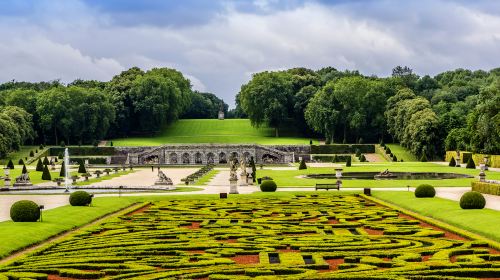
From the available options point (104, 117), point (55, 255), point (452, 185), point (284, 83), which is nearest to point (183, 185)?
point (452, 185)

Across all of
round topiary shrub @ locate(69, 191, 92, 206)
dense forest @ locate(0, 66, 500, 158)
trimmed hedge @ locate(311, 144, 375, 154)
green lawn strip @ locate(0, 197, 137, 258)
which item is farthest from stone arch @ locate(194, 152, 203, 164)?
round topiary shrub @ locate(69, 191, 92, 206)

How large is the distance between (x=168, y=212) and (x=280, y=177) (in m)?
29.8

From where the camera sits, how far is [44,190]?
5091 centimetres

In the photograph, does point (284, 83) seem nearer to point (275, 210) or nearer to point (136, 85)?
point (136, 85)

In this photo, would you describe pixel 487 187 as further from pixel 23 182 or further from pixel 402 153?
pixel 402 153

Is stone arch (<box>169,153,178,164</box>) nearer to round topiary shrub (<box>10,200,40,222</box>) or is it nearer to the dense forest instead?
the dense forest

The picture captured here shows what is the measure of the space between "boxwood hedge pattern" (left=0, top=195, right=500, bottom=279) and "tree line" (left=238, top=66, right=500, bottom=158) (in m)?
50.1

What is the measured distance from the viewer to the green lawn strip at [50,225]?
22.5 metres

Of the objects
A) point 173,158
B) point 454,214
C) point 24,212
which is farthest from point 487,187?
point 173,158

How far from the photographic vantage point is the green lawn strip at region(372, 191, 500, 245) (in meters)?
23.6

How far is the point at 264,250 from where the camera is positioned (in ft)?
65.9

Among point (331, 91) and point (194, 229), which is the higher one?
point (331, 91)

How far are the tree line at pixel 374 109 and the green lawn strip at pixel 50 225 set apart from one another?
155 feet

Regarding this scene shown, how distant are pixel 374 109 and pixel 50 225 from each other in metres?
84.2
